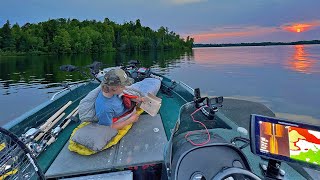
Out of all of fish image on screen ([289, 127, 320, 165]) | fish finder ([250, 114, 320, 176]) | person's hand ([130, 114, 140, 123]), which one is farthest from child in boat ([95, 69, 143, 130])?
fish image on screen ([289, 127, 320, 165])

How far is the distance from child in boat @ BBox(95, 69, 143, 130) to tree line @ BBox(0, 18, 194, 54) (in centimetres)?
7260

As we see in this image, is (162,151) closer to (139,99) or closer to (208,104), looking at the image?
(208,104)

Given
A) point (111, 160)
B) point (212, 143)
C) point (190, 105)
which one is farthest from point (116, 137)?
point (212, 143)

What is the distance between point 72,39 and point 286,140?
8228 centimetres

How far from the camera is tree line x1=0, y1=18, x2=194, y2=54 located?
6869 centimetres

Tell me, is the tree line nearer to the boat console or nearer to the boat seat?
the boat seat

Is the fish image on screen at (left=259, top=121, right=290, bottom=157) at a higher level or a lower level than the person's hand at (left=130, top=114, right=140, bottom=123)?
higher

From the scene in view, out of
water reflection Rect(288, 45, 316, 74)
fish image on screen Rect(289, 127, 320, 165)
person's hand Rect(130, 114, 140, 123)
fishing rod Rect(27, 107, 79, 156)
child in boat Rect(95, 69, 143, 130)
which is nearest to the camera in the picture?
fish image on screen Rect(289, 127, 320, 165)

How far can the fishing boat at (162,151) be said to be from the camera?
5.31 feet

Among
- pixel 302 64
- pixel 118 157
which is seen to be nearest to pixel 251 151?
pixel 118 157

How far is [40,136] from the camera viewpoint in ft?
10.0

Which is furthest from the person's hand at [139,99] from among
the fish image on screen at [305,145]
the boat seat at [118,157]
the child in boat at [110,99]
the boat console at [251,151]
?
the fish image on screen at [305,145]

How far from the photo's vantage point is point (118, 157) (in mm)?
2541

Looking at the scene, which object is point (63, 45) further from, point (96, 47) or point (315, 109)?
point (315, 109)
